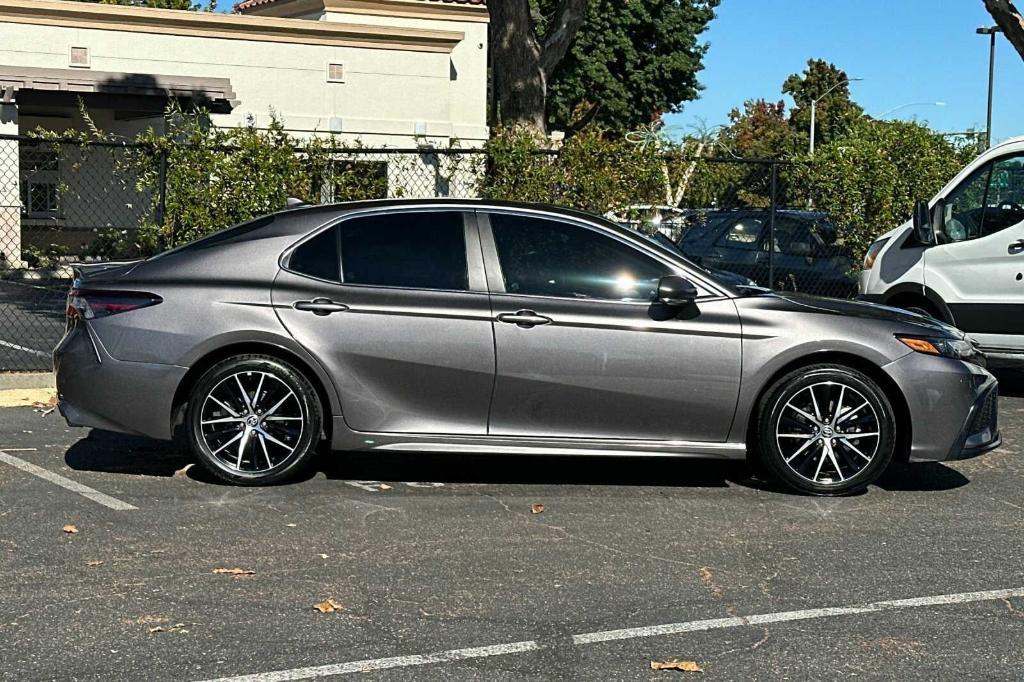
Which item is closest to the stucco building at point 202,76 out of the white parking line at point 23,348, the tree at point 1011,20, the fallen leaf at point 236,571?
the white parking line at point 23,348

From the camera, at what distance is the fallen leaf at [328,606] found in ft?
17.0

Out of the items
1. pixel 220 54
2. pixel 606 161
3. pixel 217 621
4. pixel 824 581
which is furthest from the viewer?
pixel 220 54

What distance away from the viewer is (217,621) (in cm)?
504

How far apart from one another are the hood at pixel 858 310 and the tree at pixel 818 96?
69.1 metres

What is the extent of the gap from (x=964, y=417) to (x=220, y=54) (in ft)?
76.5

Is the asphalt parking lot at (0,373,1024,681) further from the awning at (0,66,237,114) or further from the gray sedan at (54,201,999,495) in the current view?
the awning at (0,66,237,114)

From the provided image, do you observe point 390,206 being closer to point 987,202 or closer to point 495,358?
point 495,358

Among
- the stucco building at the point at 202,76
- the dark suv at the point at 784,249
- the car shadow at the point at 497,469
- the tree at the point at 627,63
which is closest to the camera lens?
the car shadow at the point at 497,469

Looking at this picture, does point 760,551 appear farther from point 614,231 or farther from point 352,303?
point 352,303

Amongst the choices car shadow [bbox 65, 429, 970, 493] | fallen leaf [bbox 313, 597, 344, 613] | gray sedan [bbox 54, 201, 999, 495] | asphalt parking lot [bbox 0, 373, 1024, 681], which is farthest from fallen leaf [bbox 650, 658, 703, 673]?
car shadow [bbox 65, 429, 970, 493]

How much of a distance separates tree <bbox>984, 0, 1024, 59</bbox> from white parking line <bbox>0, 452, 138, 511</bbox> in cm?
1326

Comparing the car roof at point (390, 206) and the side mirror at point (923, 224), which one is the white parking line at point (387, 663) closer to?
the car roof at point (390, 206)

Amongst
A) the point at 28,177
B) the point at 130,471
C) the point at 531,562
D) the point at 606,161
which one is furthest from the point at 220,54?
the point at 531,562

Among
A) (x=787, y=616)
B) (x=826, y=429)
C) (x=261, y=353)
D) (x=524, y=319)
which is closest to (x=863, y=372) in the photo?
(x=826, y=429)
